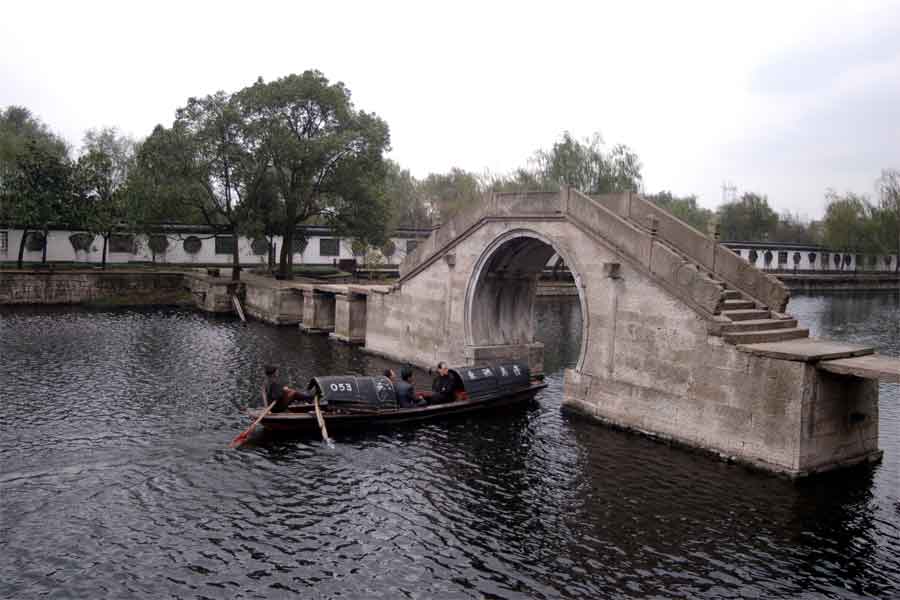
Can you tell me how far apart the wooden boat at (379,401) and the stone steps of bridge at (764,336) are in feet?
26.5

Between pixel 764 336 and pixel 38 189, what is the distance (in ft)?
Answer: 162

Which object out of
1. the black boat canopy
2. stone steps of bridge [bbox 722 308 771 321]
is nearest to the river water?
the black boat canopy

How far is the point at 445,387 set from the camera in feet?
77.2

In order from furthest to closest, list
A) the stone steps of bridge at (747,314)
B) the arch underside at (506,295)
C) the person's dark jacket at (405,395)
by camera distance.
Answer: the arch underside at (506,295)
the person's dark jacket at (405,395)
the stone steps of bridge at (747,314)

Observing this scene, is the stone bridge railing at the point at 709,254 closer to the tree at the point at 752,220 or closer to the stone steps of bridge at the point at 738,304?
the stone steps of bridge at the point at 738,304

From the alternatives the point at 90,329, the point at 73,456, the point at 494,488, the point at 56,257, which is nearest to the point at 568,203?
the point at 494,488

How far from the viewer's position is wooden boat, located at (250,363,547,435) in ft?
68.0

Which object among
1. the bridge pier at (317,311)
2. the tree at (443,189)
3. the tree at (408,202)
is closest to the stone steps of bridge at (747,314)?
the bridge pier at (317,311)

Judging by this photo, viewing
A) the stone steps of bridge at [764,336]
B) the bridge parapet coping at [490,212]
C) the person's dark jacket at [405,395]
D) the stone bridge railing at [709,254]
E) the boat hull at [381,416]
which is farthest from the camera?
the bridge parapet coping at [490,212]

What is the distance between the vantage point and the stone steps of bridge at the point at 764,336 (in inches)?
734

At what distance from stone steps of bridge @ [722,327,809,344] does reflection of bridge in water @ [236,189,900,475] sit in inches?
1.4

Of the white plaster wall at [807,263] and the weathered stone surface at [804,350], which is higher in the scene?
the white plaster wall at [807,263]

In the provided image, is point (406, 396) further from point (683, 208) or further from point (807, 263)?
point (807, 263)

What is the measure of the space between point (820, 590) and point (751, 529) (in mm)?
2356
